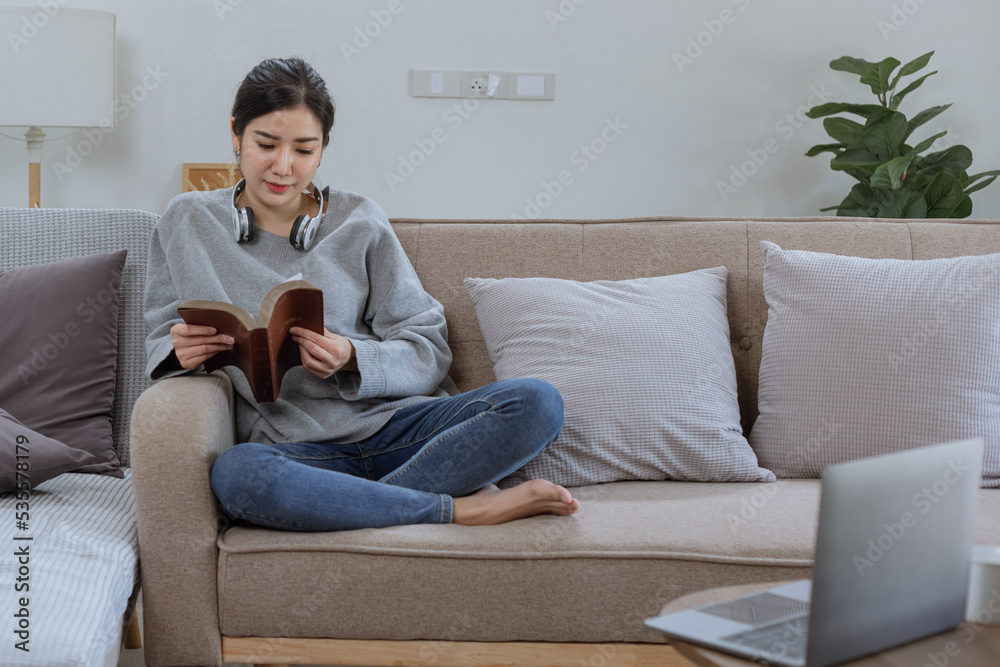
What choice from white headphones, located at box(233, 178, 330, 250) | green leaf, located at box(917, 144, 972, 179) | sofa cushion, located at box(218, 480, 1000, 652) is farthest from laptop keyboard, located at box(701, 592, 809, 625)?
green leaf, located at box(917, 144, 972, 179)

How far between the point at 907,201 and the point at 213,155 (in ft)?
6.62

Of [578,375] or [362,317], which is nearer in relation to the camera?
[578,375]

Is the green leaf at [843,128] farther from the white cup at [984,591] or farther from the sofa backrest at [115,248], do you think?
the white cup at [984,591]

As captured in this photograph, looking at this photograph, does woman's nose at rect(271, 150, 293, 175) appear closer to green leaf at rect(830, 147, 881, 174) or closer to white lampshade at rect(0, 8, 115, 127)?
white lampshade at rect(0, 8, 115, 127)

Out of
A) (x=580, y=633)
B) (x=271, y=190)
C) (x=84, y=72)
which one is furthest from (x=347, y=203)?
(x=84, y=72)

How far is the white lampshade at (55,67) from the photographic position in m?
2.23

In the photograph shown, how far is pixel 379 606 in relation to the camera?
3.85 feet

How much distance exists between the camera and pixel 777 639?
701 millimetres

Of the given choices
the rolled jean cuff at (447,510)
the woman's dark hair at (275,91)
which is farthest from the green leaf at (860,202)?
the rolled jean cuff at (447,510)

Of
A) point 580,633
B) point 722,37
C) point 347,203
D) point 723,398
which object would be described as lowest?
point 580,633

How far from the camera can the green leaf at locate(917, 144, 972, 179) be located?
2.51 m

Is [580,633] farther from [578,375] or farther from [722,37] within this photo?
[722,37]

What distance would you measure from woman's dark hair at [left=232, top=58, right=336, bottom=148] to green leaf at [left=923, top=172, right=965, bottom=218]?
1.77m

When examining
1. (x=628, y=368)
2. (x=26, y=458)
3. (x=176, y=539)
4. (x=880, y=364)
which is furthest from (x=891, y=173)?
(x=26, y=458)
